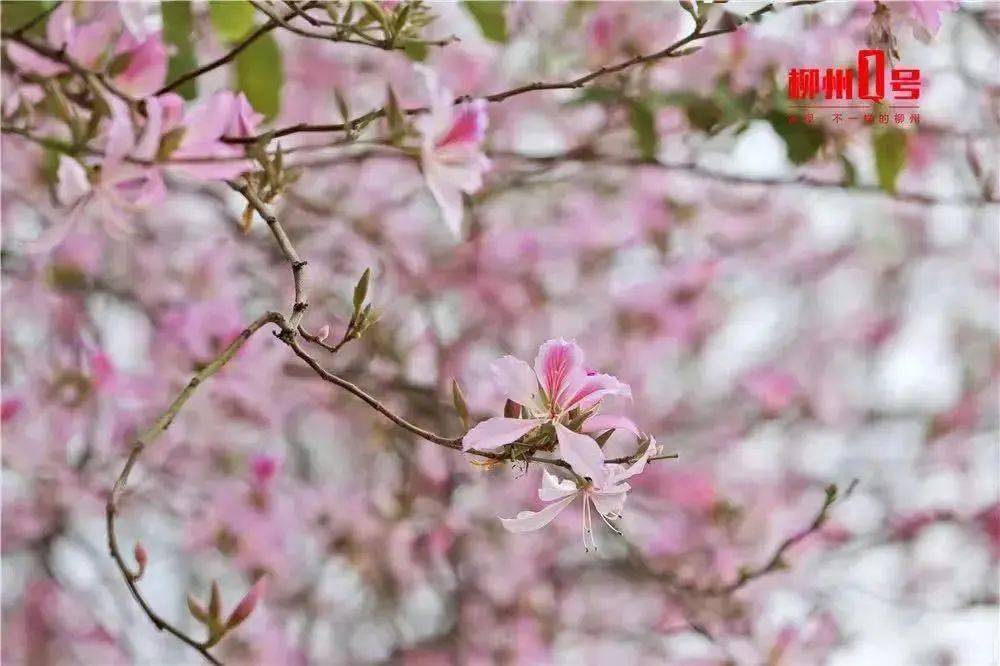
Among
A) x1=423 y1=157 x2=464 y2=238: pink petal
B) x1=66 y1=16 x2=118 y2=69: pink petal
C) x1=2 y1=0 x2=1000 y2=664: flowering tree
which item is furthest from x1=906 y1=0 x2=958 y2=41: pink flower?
x1=66 y1=16 x2=118 y2=69: pink petal

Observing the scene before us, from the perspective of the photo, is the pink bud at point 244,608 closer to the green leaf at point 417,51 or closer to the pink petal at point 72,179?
the pink petal at point 72,179

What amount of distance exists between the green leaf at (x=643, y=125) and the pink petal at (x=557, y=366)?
50 cm

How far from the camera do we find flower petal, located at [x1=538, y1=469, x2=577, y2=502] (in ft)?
1.85

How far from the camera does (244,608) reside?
625 mm

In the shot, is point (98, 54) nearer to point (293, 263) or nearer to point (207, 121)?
point (207, 121)

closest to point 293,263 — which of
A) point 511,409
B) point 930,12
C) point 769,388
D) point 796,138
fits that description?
point 511,409

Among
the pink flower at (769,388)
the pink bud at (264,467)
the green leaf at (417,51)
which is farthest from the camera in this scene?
the pink flower at (769,388)

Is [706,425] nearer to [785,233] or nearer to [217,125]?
[785,233]

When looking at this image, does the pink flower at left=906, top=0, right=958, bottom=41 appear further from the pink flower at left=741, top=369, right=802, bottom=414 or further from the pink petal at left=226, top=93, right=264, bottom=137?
the pink flower at left=741, top=369, right=802, bottom=414

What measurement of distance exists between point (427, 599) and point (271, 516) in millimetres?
565

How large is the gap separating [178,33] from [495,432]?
0.46 metres

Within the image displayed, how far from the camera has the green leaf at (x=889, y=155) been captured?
103cm

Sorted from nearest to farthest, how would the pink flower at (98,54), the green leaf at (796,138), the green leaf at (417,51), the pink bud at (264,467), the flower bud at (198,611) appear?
the flower bud at (198,611)
the pink flower at (98,54)
the green leaf at (417,51)
the green leaf at (796,138)
the pink bud at (264,467)

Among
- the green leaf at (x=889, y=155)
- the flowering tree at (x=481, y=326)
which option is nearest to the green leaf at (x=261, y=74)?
the flowering tree at (x=481, y=326)
